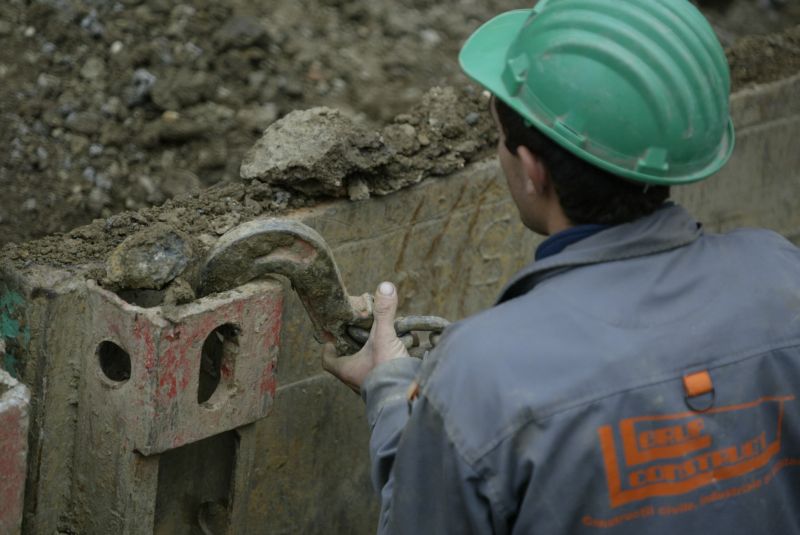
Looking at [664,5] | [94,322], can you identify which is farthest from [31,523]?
[664,5]

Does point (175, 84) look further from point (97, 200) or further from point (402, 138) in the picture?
point (402, 138)

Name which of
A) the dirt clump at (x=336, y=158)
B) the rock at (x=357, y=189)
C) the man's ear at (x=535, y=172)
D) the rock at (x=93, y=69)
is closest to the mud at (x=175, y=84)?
the rock at (x=93, y=69)

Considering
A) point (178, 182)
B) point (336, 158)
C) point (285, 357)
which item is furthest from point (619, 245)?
point (178, 182)

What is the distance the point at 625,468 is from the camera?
236cm

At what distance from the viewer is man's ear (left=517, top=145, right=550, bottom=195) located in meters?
2.59

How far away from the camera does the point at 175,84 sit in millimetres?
5656

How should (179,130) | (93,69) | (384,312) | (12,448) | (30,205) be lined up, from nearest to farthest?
(12,448)
(384,312)
(30,205)
(179,130)
(93,69)

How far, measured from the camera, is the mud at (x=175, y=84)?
530 centimetres

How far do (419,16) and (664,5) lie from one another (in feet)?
14.0

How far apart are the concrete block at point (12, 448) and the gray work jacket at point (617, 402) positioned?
1.00m

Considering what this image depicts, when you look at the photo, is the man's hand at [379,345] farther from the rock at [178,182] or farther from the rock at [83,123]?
the rock at [83,123]

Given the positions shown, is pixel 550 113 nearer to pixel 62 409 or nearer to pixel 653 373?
pixel 653 373

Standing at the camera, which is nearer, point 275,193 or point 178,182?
point 275,193

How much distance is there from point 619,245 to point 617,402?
13.4 inches
